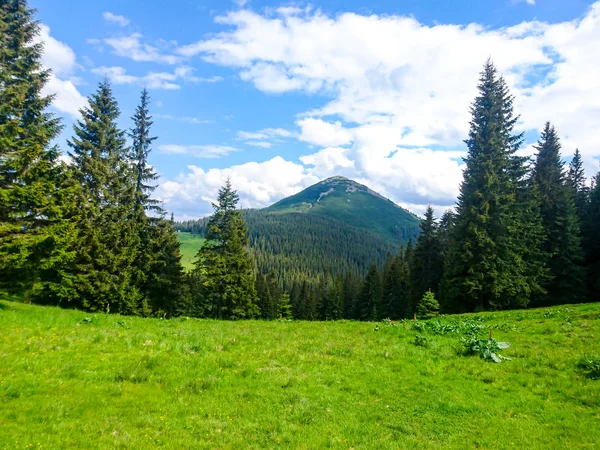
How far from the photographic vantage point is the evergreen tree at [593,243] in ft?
137

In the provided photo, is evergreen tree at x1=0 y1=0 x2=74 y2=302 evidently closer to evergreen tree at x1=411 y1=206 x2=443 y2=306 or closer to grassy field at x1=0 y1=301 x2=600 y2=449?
grassy field at x1=0 y1=301 x2=600 y2=449

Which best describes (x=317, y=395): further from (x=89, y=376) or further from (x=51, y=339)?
(x=51, y=339)

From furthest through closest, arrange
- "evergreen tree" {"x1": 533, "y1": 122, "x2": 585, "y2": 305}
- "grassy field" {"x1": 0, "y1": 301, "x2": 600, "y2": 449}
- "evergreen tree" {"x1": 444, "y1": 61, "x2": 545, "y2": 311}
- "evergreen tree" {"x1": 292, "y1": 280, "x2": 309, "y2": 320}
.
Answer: "evergreen tree" {"x1": 292, "y1": 280, "x2": 309, "y2": 320}, "evergreen tree" {"x1": 533, "y1": 122, "x2": 585, "y2": 305}, "evergreen tree" {"x1": 444, "y1": 61, "x2": 545, "y2": 311}, "grassy field" {"x1": 0, "y1": 301, "x2": 600, "y2": 449}

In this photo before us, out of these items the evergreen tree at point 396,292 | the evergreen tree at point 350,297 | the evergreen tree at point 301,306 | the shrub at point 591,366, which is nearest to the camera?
the shrub at point 591,366

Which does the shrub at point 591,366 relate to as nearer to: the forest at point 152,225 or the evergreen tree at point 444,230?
the forest at point 152,225

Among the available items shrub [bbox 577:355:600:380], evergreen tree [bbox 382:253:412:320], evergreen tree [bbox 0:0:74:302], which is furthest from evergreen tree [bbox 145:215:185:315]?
evergreen tree [bbox 382:253:412:320]

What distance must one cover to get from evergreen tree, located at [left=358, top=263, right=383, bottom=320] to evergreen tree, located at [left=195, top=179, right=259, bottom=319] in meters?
36.6

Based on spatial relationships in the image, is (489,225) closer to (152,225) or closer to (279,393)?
(279,393)

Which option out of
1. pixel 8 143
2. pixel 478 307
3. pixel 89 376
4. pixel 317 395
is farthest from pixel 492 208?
pixel 8 143

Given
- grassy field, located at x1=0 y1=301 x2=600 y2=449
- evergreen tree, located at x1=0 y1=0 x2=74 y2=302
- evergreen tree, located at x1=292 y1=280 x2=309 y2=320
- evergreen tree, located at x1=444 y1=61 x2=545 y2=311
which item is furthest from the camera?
evergreen tree, located at x1=292 y1=280 x2=309 y2=320

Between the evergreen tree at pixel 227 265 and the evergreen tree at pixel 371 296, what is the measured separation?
120ft

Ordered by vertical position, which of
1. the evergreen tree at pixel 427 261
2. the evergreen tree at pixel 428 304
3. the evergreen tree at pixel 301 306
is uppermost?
the evergreen tree at pixel 427 261

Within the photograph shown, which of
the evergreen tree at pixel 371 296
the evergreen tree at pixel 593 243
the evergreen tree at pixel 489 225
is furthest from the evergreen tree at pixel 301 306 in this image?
the evergreen tree at pixel 593 243

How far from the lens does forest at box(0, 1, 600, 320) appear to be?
19.7 m
